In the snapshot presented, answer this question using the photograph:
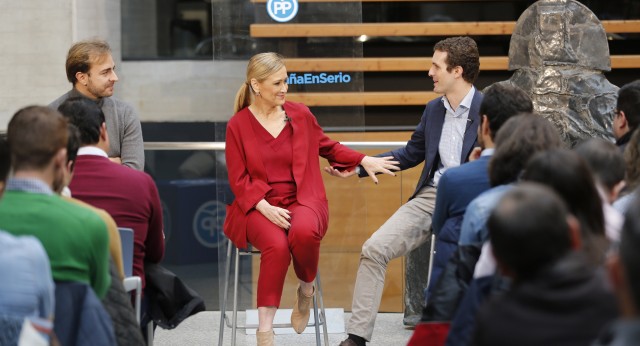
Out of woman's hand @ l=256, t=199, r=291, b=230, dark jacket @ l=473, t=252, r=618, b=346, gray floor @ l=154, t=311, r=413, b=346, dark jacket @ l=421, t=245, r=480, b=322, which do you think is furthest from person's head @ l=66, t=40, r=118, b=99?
dark jacket @ l=473, t=252, r=618, b=346

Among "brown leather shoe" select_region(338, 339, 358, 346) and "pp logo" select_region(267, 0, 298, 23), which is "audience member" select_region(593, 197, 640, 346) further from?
"pp logo" select_region(267, 0, 298, 23)

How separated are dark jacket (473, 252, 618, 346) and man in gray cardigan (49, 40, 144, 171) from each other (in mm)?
2885

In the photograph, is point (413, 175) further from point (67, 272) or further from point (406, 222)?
point (67, 272)

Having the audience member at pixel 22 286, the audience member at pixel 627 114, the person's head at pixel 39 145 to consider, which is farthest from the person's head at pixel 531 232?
the audience member at pixel 627 114

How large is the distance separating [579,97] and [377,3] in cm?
266

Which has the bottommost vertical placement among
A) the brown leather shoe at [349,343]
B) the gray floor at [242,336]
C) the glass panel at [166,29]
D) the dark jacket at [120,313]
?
the gray floor at [242,336]

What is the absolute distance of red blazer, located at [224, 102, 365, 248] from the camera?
4711mm

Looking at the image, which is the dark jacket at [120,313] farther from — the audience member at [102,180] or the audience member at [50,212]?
the audience member at [102,180]

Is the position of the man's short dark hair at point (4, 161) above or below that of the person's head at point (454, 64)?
below

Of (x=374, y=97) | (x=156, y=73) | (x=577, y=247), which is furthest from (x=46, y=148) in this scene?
(x=156, y=73)

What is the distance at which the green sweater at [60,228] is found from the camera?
8.75 feet

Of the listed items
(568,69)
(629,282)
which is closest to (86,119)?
(629,282)

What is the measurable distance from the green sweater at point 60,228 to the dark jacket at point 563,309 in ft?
3.87

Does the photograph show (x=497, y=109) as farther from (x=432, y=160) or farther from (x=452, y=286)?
(x=432, y=160)
